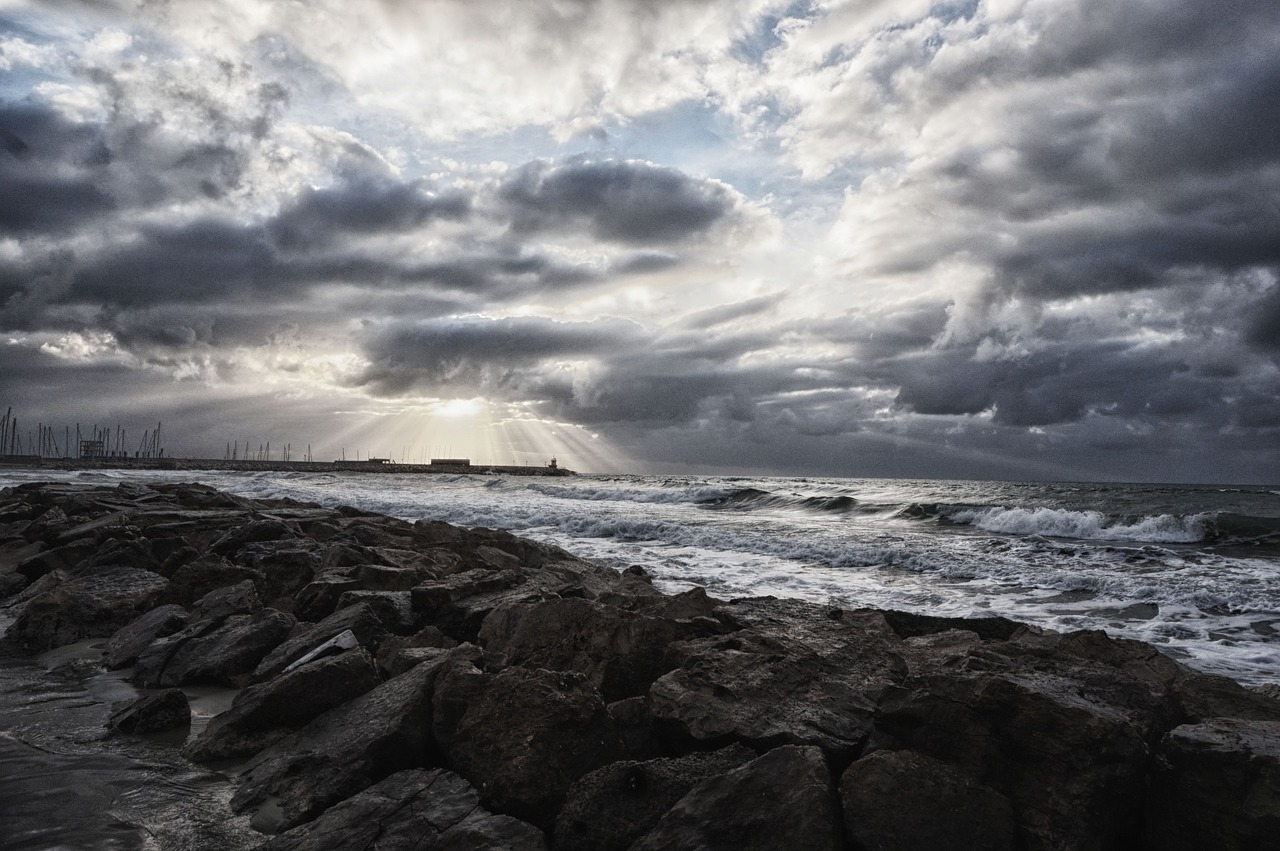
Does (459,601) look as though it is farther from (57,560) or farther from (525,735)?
(57,560)

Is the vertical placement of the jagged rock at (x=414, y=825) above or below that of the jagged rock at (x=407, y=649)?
below

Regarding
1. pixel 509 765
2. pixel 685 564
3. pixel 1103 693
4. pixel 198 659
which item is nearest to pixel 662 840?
pixel 509 765

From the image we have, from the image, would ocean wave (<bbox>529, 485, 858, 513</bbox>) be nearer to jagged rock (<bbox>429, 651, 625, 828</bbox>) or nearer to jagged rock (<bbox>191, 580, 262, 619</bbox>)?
jagged rock (<bbox>191, 580, 262, 619</bbox>)

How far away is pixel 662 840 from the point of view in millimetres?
2826

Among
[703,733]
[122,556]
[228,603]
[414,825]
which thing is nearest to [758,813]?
[703,733]

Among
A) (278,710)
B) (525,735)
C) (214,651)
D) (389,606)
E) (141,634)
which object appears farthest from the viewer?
(141,634)

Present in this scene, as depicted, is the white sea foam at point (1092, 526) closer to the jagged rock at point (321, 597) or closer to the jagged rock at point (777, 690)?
the jagged rock at point (777, 690)

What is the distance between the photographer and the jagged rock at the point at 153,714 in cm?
456

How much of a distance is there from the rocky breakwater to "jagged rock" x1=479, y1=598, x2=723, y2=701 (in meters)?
0.02

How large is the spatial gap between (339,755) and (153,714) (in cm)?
181

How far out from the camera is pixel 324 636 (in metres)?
5.19

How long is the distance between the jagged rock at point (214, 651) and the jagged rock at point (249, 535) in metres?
3.65

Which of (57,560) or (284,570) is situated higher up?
(284,570)

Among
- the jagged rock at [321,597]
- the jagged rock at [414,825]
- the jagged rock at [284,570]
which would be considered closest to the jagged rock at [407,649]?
the jagged rock at [414,825]
